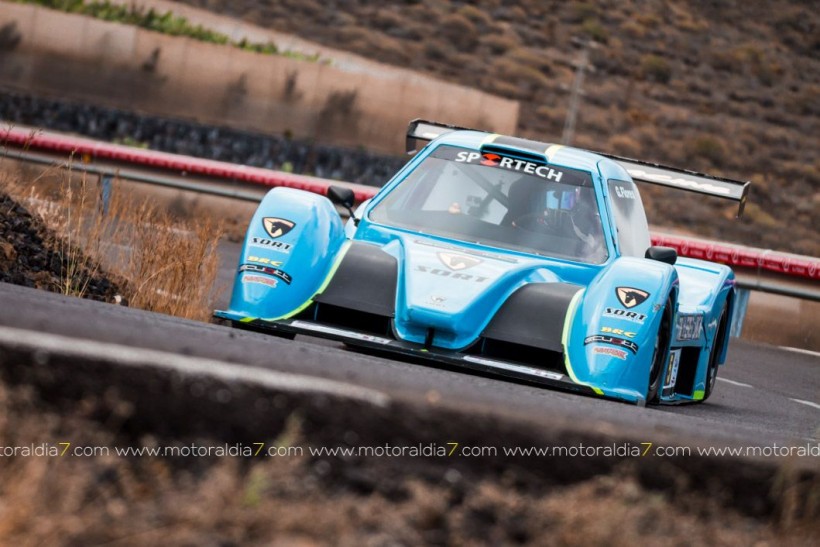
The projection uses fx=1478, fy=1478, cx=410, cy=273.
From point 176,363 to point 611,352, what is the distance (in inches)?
163

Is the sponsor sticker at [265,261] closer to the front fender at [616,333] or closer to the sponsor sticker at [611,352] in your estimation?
the front fender at [616,333]

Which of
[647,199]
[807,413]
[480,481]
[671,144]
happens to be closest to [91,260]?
[807,413]

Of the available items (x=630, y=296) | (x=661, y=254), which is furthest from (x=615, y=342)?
(x=661, y=254)

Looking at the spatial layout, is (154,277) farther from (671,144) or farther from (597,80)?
(597,80)

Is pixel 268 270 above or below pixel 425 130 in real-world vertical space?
below

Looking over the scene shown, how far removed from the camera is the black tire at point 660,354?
8245 millimetres

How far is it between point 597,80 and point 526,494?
5559 cm

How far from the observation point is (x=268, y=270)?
27.0ft

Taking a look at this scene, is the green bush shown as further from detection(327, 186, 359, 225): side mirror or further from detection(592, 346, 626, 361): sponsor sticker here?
detection(592, 346, 626, 361): sponsor sticker

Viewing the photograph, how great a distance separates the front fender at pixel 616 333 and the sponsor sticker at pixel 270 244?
1.63 m

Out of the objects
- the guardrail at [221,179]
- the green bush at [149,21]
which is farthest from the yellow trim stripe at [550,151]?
the green bush at [149,21]

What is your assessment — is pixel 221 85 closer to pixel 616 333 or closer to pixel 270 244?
pixel 270 244

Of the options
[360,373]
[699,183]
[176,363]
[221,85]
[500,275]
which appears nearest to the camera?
[176,363]

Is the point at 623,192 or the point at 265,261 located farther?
the point at 623,192
